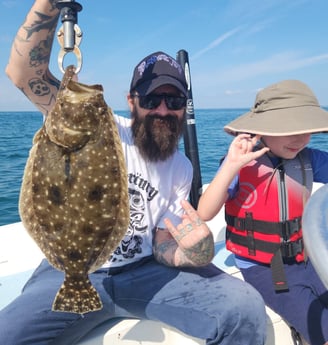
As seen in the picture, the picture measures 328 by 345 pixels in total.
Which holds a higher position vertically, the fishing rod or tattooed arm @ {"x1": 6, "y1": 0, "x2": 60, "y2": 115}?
tattooed arm @ {"x1": 6, "y1": 0, "x2": 60, "y2": 115}

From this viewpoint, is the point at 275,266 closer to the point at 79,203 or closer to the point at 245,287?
the point at 245,287

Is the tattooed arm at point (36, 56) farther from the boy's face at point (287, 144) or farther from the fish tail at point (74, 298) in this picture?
the boy's face at point (287, 144)

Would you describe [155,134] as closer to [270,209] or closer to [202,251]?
[202,251]

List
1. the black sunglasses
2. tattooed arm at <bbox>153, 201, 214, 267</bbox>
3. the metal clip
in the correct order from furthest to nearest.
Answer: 1. the black sunglasses
2. tattooed arm at <bbox>153, 201, 214, 267</bbox>
3. the metal clip

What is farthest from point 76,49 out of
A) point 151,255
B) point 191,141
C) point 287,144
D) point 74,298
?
point 191,141

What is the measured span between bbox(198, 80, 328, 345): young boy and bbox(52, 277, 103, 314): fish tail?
1155 millimetres

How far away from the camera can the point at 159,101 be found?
9.10ft

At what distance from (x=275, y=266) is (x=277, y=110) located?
1275 millimetres

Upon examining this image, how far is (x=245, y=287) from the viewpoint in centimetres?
252

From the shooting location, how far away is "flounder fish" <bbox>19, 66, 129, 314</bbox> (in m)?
1.78

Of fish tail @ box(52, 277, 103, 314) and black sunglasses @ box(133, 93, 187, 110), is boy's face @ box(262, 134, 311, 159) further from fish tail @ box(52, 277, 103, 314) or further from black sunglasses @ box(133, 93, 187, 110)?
fish tail @ box(52, 277, 103, 314)

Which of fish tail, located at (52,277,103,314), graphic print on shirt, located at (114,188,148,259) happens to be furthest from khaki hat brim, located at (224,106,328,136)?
fish tail, located at (52,277,103,314)

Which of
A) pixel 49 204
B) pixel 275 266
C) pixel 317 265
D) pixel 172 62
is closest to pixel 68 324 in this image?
pixel 49 204

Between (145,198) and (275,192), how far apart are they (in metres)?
1.12
